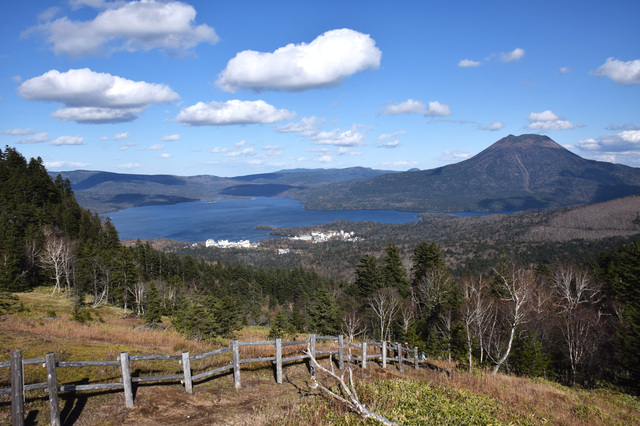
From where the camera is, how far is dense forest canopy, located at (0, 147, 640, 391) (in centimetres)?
2872

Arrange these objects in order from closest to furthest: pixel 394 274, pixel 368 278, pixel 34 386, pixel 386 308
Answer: pixel 34 386
pixel 386 308
pixel 368 278
pixel 394 274

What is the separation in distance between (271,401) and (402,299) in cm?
3615

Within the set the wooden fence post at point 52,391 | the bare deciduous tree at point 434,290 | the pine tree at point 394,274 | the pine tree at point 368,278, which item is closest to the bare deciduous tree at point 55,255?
the pine tree at point 368,278

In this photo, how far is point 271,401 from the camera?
1034 centimetres

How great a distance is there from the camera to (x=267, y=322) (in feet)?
221

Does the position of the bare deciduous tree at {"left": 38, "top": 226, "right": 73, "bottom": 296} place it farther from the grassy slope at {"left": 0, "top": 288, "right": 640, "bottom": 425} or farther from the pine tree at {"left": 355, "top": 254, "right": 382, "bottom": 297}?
the pine tree at {"left": 355, "top": 254, "right": 382, "bottom": 297}

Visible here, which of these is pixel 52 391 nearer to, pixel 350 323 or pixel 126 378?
pixel 126 378

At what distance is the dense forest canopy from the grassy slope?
8.31 m

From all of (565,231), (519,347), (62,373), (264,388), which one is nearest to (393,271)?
(519,347)

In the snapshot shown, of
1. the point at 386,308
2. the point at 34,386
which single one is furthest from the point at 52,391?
the point at 386,308

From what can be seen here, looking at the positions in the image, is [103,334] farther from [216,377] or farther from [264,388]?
[264,388]

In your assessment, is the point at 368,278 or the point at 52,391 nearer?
the point at 52,391

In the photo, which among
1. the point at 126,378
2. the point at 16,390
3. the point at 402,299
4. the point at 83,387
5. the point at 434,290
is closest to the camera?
the point at 16,390

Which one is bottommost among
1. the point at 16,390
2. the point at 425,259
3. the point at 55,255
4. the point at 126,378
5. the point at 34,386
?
the point at 425,259
